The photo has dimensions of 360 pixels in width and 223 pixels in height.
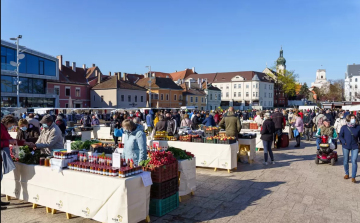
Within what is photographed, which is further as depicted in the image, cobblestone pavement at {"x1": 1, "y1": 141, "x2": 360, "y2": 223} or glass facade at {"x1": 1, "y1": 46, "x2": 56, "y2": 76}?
glass facade at {"x1": 1, "y1": 46, "x2": 56, "y2": 76}

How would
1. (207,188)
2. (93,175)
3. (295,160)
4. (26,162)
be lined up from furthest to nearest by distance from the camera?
1. (295,160)
2. (207,188)
3. (26,162)
4. (93,175)

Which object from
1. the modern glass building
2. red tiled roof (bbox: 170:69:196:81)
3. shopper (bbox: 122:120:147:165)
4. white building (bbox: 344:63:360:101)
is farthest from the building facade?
white building (bbox: 344:63:360:101)

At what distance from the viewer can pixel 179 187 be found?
6.50 metres

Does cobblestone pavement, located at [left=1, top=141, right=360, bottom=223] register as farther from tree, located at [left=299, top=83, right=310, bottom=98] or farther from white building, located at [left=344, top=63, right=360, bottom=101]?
white building, located at [left=344, top=63, right=360, bottom=101]

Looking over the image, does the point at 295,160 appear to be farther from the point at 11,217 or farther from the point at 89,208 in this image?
the point at 11,217

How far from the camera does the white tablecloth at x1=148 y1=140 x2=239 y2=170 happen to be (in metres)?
9.05

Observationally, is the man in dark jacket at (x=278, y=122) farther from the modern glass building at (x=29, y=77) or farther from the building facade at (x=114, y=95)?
the building facade at (x=114, y=95)

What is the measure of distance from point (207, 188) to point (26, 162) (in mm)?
4248

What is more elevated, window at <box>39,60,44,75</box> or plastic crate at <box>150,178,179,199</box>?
window at <box>39,60,44,75</box>

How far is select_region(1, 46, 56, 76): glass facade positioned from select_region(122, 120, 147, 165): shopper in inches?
1333

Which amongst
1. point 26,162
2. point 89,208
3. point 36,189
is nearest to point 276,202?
point 89,208

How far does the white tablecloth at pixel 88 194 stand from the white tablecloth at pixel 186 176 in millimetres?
1442

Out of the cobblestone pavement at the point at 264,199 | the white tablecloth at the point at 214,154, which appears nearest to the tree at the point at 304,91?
the cobblestone pavement at the point at 264,199

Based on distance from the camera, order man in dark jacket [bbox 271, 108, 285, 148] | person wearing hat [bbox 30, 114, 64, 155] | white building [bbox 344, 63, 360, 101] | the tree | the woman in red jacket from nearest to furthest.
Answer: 1. the woman in red jacket
2. person wearing hat [bbox 30, 114, 64, 155]
3. man in dark jacket [bbox 271, 108, 285, 148]
4. white building [bbox 344, 63, 360, 101]
5. the tree
